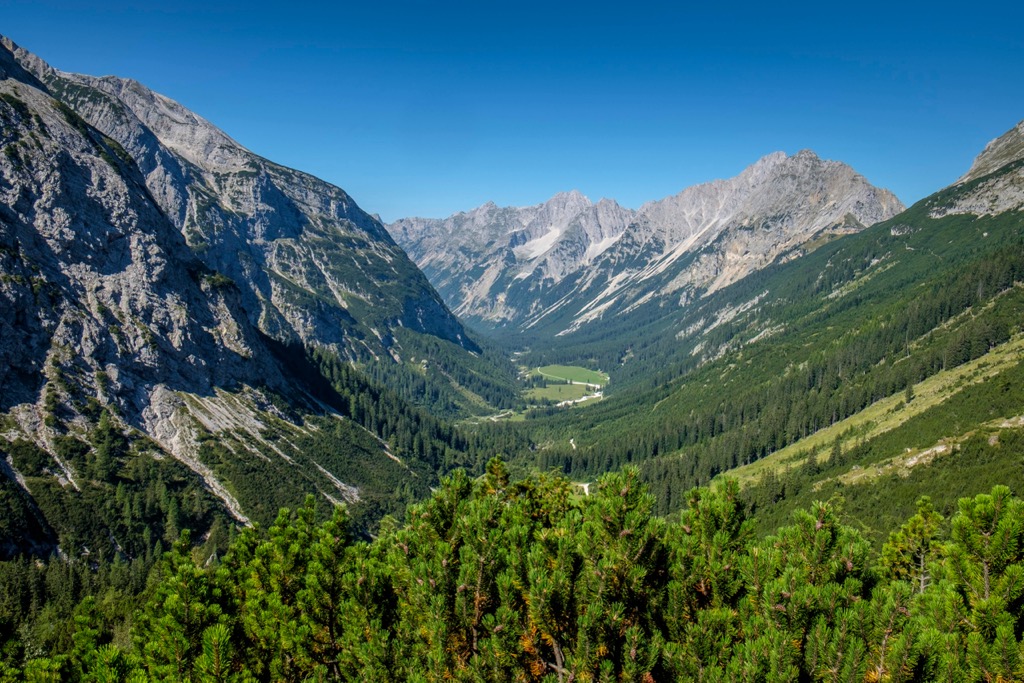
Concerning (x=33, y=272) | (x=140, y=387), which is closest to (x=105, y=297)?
(x=33, y=272)

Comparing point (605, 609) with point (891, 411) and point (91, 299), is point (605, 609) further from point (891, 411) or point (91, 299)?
point (891, 411)

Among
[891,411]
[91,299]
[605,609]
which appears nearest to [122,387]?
[91,299]

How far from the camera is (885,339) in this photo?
188 metres

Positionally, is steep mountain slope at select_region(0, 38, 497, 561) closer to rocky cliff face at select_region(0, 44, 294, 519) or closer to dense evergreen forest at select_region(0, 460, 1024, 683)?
rocky cliff face at select_region(0, 44, 294, 519)

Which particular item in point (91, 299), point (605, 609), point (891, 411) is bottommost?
point (891, 411)

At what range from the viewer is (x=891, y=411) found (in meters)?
138

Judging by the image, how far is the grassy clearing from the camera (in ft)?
414

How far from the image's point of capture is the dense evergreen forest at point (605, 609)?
1120 centimetres

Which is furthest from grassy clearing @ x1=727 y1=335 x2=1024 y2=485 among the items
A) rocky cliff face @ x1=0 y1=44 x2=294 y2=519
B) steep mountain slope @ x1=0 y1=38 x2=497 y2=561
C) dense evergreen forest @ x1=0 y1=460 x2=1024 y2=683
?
rocky cliff face @ x1=0 y1=44 x2=294 y2=519

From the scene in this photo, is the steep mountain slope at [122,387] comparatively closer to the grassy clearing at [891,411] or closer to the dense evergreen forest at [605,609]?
the dense evergreen forest at [605,609]

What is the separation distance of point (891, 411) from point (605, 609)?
15654 centimetres

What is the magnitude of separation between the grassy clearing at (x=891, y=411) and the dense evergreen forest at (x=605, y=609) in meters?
Result: 128

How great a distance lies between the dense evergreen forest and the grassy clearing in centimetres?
12840

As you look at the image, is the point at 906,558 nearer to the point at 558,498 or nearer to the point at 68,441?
the point at 558,498
